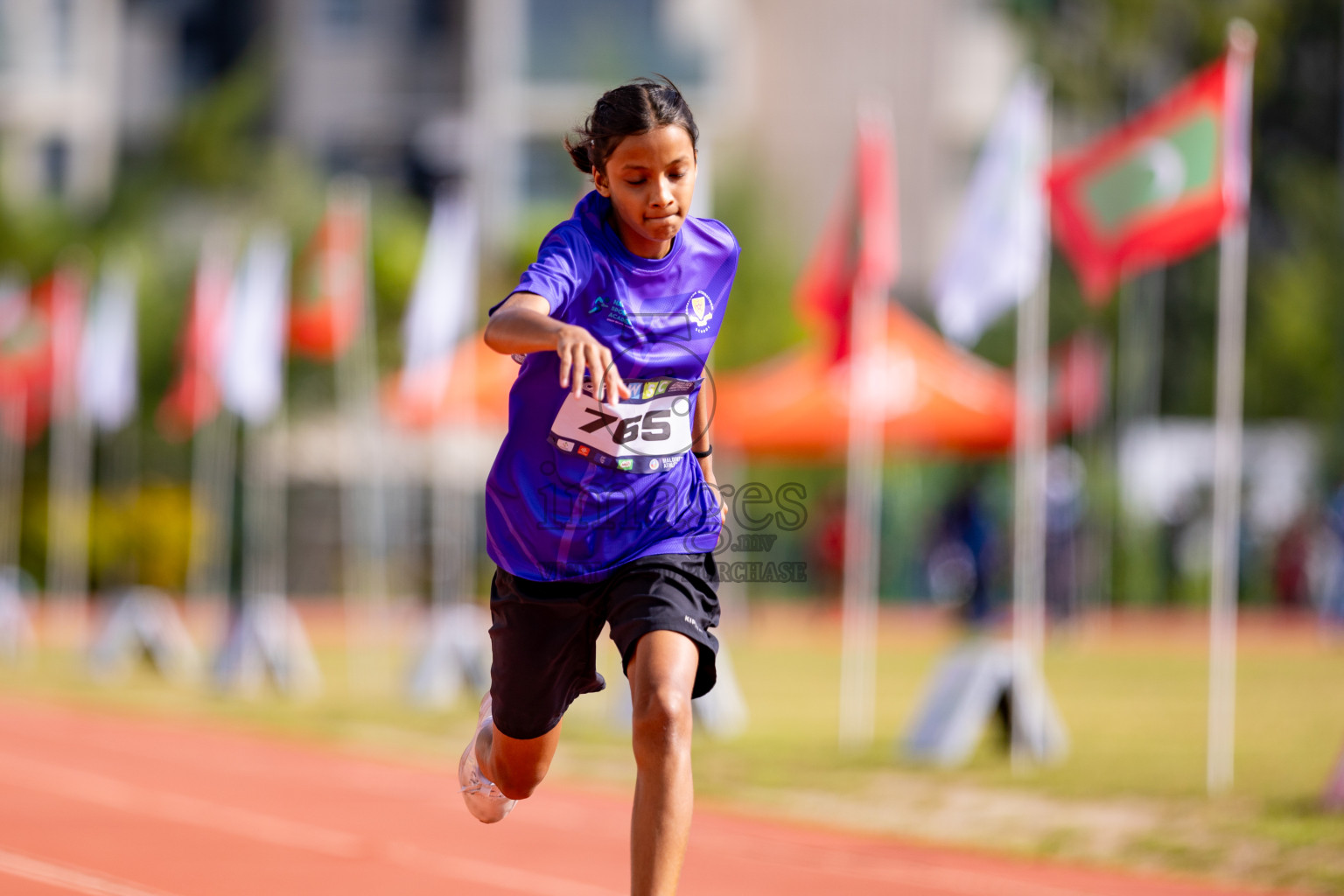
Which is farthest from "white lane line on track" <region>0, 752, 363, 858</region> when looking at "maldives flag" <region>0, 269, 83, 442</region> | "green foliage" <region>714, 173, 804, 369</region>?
"green foliage" <region>714, 173, 804, 369</region>

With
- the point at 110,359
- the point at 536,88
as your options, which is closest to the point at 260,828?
the point at 110,359

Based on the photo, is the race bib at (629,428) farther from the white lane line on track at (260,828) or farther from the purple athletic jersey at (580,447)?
the white lane line on track at (260,828)

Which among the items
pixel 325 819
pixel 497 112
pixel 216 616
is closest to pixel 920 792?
pixel 325 819

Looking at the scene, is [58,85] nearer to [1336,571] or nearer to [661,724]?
[1336,571]

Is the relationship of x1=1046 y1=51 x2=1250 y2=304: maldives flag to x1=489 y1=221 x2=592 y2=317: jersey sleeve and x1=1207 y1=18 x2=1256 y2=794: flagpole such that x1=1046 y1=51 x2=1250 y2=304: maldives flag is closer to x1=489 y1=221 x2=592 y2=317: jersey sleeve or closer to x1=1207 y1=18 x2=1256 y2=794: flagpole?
x1=1207 y1=18 x2=1256 y2=794: flagpole

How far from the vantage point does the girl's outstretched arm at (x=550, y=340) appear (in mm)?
4188

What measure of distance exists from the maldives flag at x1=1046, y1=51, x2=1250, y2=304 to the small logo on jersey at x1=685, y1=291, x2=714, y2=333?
636cm

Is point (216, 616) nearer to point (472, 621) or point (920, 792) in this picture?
point (472, 621)

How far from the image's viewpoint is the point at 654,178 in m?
4.84

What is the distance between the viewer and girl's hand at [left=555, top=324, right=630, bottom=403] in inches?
164

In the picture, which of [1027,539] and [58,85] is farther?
[58,85]

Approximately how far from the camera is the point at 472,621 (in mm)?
17000

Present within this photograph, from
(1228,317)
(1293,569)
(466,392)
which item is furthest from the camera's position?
(1293,569)

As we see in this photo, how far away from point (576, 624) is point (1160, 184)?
705 centimetres
